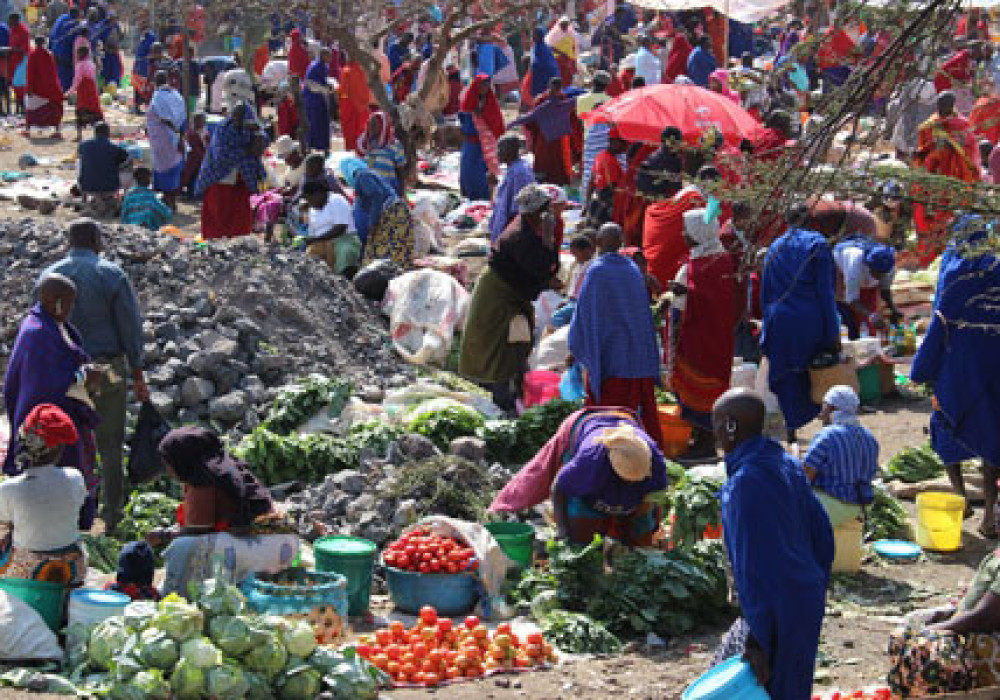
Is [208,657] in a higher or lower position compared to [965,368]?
lower

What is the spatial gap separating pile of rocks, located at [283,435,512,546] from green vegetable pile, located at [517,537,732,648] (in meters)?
1.18

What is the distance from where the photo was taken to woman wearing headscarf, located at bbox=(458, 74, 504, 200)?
1839 centimetres

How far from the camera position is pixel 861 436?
8.47m

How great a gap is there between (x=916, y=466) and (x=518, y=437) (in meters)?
2.41

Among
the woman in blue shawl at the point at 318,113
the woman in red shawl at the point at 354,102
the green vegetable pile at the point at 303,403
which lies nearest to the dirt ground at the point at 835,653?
the green vegetable pile at the point at 303,403

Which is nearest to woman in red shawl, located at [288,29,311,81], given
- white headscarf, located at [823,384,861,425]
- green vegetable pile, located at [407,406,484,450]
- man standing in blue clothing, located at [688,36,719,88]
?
man standing in blue clothing, located at [688,36,719,88]

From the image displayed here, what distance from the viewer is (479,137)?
18469mm

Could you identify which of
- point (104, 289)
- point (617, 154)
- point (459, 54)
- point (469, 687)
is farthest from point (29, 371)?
point (459, 54)

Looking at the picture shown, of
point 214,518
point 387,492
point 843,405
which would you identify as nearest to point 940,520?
point 843,405

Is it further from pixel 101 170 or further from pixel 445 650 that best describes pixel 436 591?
pixel 101 170

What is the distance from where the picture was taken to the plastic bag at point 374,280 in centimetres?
1319

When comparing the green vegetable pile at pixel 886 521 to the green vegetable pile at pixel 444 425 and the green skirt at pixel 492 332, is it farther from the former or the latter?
the green skirt at pixel 492 332

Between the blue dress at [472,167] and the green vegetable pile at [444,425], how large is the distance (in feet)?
28.3

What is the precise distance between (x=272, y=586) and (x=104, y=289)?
2540 mm
